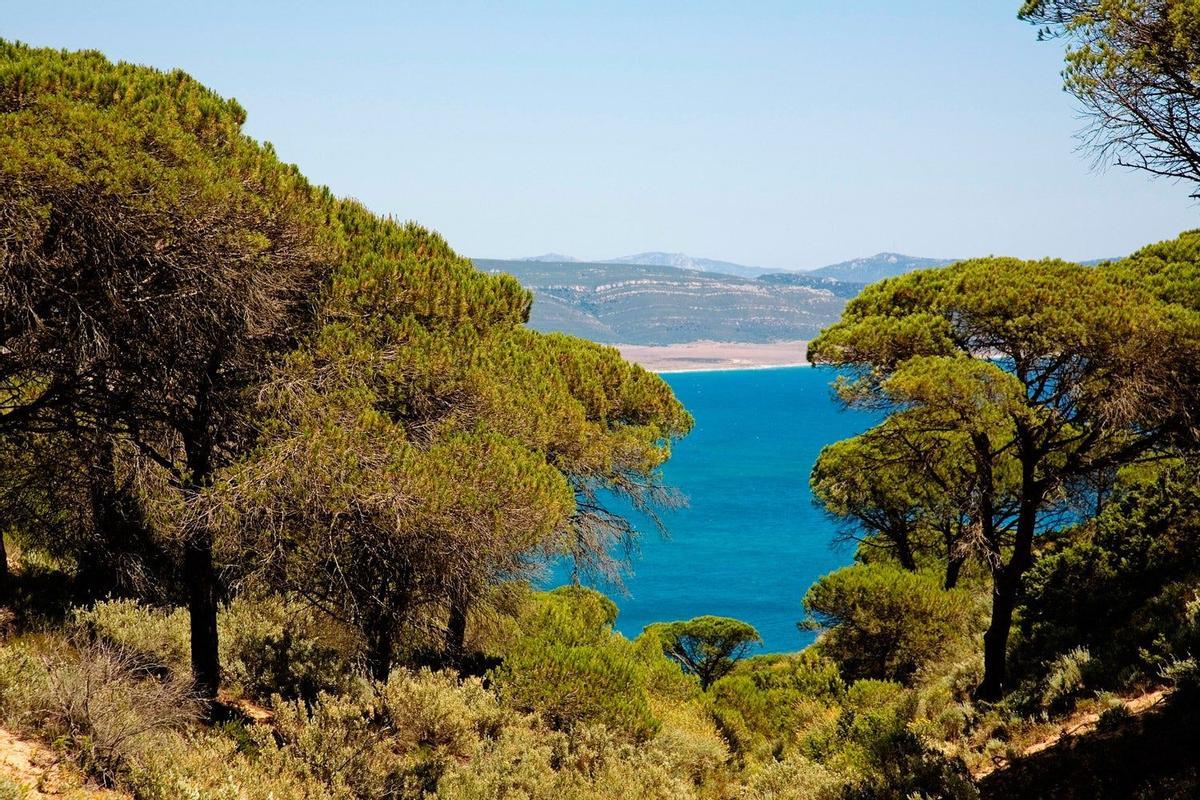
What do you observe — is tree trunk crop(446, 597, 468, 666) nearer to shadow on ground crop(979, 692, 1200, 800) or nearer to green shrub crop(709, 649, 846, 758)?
green shrub crop(709, 649, 846, 758)

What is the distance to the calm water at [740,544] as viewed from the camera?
53344 mm

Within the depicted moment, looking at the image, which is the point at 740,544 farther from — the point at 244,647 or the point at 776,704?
the point at 244,647

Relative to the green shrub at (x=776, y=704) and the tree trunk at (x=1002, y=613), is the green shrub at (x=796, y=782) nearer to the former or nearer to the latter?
the tree trunk at (x=1002, y=613)

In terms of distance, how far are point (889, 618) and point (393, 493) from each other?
12.9m

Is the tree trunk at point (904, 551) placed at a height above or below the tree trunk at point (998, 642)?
below

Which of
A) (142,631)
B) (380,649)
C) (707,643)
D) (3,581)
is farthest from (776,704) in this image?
(3,581)

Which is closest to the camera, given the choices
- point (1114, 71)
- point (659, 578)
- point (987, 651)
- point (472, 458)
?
point (1114, 71)

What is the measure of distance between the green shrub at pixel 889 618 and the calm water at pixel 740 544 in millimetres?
3350

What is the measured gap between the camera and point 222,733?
8008mm

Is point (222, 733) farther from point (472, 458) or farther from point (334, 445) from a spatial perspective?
point (472, 458)

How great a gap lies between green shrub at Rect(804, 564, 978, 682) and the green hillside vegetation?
4.16 metres

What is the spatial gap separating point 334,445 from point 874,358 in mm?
7582

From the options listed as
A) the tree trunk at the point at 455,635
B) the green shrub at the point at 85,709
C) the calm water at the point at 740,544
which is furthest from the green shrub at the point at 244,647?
the calm water at the point at 740,544

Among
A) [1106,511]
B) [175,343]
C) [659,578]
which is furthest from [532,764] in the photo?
[659,578]
